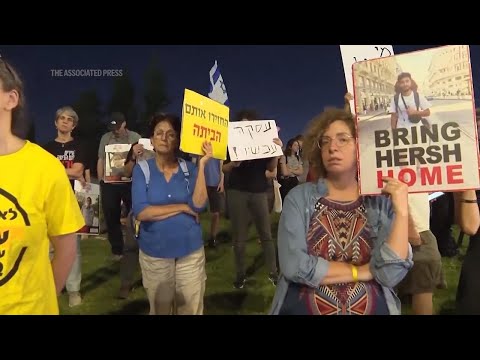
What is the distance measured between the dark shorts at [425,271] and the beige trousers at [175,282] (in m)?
1.26

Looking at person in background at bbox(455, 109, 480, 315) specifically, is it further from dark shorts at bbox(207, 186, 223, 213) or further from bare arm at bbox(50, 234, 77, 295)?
bare arm at bbox(50, 234, 77, 295)

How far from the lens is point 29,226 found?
2625 mm

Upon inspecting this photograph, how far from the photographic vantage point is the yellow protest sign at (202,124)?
9.66ft

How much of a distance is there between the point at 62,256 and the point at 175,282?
2.29 feet

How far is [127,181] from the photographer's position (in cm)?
306

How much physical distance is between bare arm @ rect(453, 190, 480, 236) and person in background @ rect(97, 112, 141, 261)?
6.43 ft

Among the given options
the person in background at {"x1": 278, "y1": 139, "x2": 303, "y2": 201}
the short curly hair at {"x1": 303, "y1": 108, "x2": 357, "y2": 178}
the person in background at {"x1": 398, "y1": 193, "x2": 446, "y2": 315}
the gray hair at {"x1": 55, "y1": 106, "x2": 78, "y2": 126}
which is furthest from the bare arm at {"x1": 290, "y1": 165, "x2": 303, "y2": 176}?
the gray hair at {"x1": 55, "y1": 106, "x2": 78, "y2": 126}

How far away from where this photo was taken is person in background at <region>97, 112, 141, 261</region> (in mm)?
3055

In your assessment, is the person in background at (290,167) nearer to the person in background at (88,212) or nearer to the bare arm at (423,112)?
the bare arm at (423,112)

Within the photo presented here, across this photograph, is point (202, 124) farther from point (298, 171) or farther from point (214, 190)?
point (298, 171)

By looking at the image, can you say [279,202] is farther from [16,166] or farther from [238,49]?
[16,166]

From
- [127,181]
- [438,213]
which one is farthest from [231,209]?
[438,213]

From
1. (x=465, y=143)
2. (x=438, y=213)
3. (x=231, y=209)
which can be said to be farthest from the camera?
(x=231, y=209)
